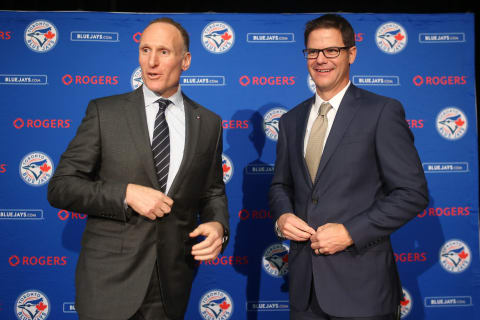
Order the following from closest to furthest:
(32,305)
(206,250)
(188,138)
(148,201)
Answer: (148,201), (206,250), (188,138), (32,305)

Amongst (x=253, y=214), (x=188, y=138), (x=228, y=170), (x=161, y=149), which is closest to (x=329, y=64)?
(x=188, y=138)

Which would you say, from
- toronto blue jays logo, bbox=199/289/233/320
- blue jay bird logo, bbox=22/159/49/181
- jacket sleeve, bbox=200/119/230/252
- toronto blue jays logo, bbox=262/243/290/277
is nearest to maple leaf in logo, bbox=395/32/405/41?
toronto blue jays logo, bbox=262/243/290/277

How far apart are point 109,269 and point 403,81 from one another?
2781 millimetres

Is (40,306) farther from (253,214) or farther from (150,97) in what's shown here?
(150,97)

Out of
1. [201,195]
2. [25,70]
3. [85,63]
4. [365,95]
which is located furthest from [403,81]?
[25,70]

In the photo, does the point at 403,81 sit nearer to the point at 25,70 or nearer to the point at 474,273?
the point at 474,273

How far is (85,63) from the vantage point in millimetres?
3051

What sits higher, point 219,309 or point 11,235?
point 11,235

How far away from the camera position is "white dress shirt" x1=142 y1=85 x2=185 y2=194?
1557 millimetres

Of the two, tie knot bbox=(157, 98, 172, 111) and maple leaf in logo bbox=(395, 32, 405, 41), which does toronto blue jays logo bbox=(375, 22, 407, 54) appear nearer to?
maple leaf in logo bbox=(395, 32, 405, 41)

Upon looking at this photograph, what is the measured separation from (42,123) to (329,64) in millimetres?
2424

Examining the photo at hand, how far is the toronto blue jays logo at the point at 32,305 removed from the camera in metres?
2.96

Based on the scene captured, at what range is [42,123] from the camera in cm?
301

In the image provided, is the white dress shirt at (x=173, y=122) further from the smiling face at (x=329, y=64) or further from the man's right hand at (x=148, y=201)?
the smiling face at (x=329, y=64)
